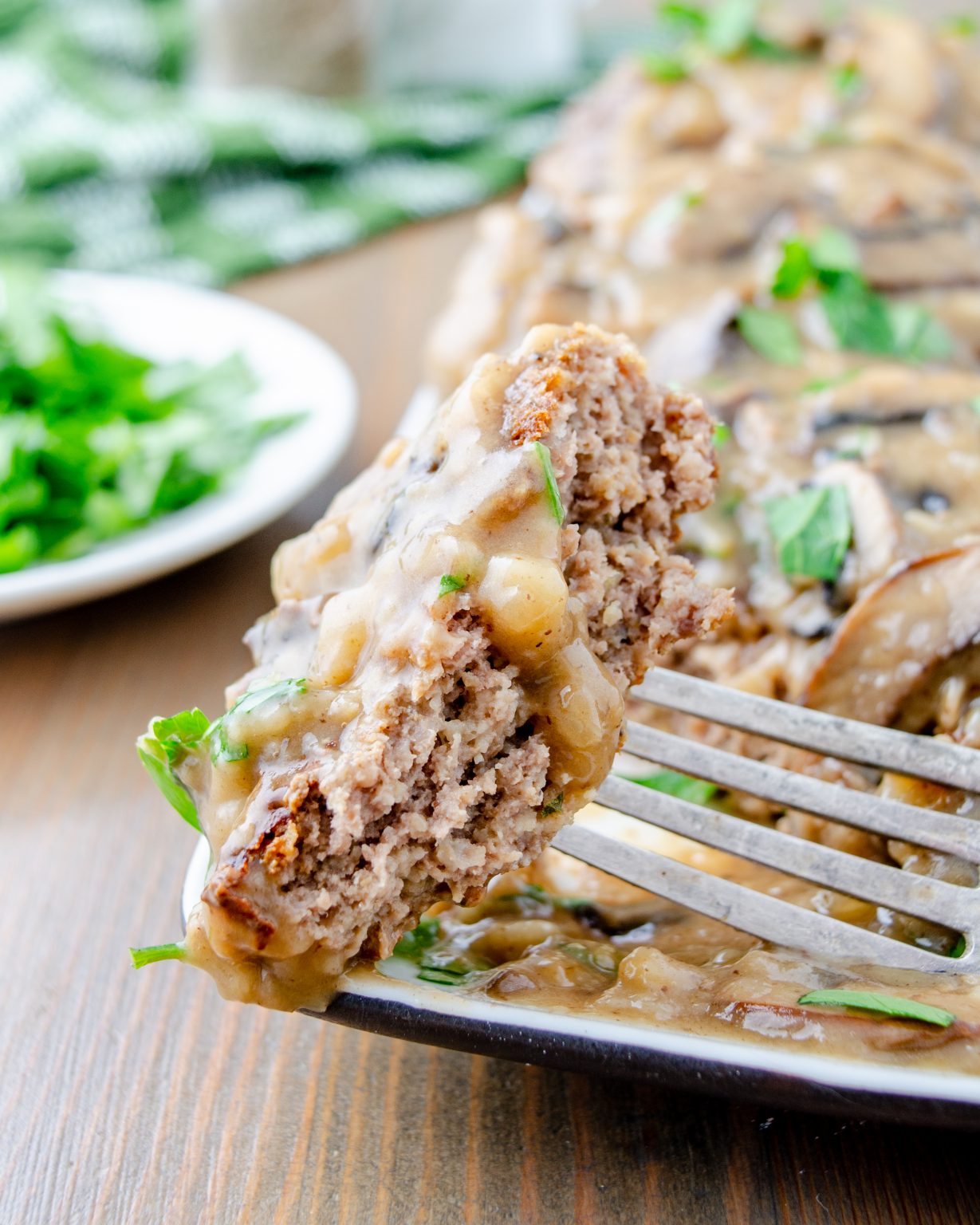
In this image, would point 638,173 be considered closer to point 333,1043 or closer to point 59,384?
point 59,384

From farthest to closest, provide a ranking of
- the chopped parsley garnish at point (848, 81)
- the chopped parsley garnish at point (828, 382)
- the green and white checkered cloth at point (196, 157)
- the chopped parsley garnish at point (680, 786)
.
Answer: the green and white checkered cloth at point (196, 157)
the chopped parsley garnish at point (848, 81)
the chopped parsley garnish at point (828, 382)
the chopped parsley garnish at point (680, 786)

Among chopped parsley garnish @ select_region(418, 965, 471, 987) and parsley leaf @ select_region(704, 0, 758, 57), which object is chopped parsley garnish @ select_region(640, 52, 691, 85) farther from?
chopped parsley garnish @ select_region(418, 965, 471, 987)

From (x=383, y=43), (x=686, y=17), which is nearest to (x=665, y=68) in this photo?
(x=686, y=17)

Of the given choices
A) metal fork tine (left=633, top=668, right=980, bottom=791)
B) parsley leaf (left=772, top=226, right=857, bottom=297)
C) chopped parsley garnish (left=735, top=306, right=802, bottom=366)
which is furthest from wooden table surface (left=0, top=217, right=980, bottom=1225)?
parsley leaf (left=772, top=226, right=857, bottom=297)

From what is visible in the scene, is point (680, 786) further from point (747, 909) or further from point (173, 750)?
point (173, 750)

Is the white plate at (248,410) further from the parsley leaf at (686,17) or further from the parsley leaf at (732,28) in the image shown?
the parsley leaf at (686,17)

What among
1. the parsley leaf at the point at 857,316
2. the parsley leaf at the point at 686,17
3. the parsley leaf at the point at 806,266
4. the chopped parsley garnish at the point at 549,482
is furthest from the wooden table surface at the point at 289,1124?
the parsley leaf at the point at 686,17

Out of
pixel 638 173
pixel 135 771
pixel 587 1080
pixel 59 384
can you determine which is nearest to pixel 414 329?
pixel 638 173
